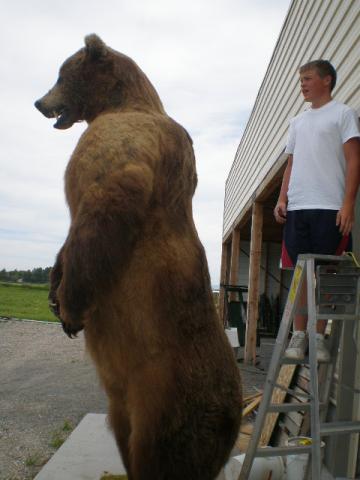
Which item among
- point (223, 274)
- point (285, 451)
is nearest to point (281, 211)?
point (285, 451)

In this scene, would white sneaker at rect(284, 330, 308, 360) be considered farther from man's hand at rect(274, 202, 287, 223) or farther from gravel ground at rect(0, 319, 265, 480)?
gravel ground at rect(0, 319, 265, 480)

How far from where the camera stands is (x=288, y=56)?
22.9 feet

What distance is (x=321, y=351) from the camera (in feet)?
10.3

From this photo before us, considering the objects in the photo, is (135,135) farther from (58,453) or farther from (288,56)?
(288,56)

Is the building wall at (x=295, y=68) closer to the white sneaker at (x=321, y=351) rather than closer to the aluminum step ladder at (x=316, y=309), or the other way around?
the aluminum step ladder at (x=316, y=309)

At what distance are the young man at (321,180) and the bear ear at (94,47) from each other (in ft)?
5.13

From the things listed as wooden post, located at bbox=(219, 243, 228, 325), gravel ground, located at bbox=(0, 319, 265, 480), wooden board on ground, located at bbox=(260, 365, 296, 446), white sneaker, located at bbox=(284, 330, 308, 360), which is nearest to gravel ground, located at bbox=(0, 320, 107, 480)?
gravel ground, located at bbox=(0, 319, 265, 480)

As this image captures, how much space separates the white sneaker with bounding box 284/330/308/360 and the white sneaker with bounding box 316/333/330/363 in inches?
3.7

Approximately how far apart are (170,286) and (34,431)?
447 centimetres

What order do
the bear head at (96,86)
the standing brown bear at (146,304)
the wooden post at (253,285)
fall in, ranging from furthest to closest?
1. the wooden post at (253,285)
2. the bear head at (96,86)
3. the standing brown bear at (146,304)

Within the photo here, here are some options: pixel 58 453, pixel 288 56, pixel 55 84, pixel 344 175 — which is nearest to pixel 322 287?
pixel 344 175

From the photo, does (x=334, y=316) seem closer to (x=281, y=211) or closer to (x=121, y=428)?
(x=281, y=211)

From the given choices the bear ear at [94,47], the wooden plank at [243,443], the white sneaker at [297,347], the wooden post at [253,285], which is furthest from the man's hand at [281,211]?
the wooden post at [253,285]

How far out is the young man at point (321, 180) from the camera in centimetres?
299
